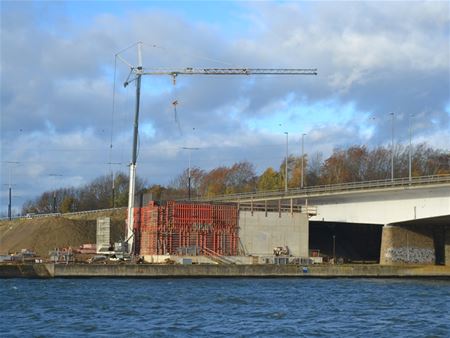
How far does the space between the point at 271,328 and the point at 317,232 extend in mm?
78938

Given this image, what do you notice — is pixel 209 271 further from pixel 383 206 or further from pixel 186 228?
pixel 383 206

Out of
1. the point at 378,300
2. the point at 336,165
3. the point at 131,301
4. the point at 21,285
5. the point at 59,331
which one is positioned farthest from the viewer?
the point at 336,165

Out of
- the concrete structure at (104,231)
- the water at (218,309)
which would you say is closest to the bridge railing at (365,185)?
the water at (218,309)

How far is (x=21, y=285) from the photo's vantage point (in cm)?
7662

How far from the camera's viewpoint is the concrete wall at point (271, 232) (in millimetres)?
103625

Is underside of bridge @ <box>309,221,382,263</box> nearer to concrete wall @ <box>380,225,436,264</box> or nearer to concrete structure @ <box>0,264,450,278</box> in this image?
concrete wall @ <box>380,225,436,264</box>

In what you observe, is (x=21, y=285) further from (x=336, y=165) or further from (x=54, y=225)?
(x=336, y=165)

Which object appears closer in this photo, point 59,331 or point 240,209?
point 59,331

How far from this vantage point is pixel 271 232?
104688mm

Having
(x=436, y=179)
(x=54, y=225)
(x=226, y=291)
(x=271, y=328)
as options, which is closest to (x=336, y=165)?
(x=54, y=225)

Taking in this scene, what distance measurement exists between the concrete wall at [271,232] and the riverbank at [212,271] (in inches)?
376

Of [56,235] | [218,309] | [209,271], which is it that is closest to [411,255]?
[209,271]

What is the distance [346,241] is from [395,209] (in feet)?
90.0

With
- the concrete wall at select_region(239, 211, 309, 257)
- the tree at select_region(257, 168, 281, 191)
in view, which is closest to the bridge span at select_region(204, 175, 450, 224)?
the concrete wall at select_region(239, 211, 309, 257)
